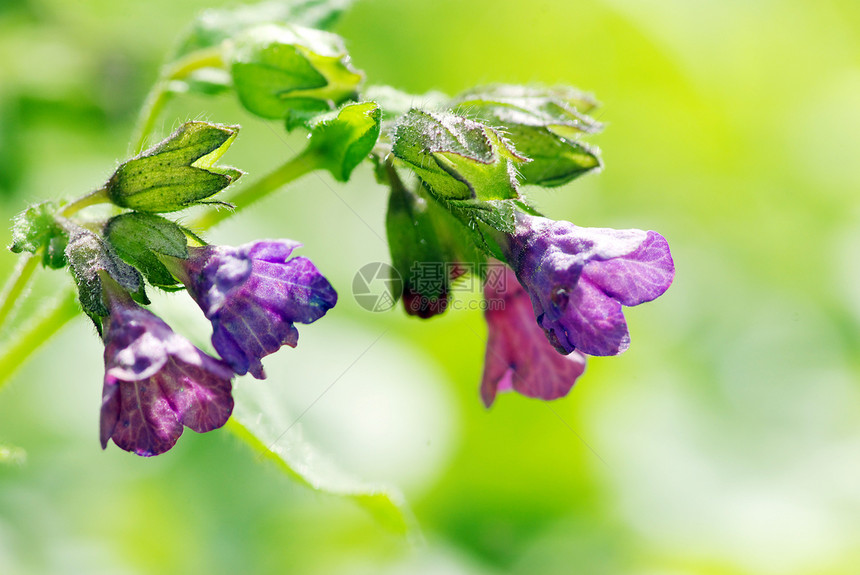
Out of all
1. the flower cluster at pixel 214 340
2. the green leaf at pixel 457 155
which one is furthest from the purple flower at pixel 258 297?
the green leaf at pixel 457 155

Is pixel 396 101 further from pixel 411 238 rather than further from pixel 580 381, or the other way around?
pixel 580 381

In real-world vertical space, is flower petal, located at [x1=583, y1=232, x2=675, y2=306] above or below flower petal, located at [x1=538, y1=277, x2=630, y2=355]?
above

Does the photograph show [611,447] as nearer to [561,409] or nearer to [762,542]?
[561,409]

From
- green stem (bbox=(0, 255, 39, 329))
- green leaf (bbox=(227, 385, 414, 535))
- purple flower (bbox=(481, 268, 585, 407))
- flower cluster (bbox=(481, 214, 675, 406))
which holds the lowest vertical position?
green leaf (bbox=(227, 385, 414, 535))

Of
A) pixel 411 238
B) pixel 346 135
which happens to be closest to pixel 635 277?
pixel 411 238

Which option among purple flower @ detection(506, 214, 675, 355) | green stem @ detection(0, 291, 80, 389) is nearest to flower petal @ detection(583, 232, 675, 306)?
purple flower @ detection(506, 214, 675, 355)

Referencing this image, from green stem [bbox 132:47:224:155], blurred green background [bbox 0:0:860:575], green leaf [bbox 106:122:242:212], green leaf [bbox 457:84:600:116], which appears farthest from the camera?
blurred green background [bbox 0:0:860:575]

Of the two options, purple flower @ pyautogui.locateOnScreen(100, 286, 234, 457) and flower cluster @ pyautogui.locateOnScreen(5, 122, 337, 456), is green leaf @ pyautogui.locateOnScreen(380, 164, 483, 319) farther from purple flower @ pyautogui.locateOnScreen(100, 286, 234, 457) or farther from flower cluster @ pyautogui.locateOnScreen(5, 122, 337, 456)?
purple flower @ pyautogui.locateOnScreen(100, 286, 234, 457)

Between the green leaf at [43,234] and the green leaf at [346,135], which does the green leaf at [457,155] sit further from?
the green leaf at [43,234]
